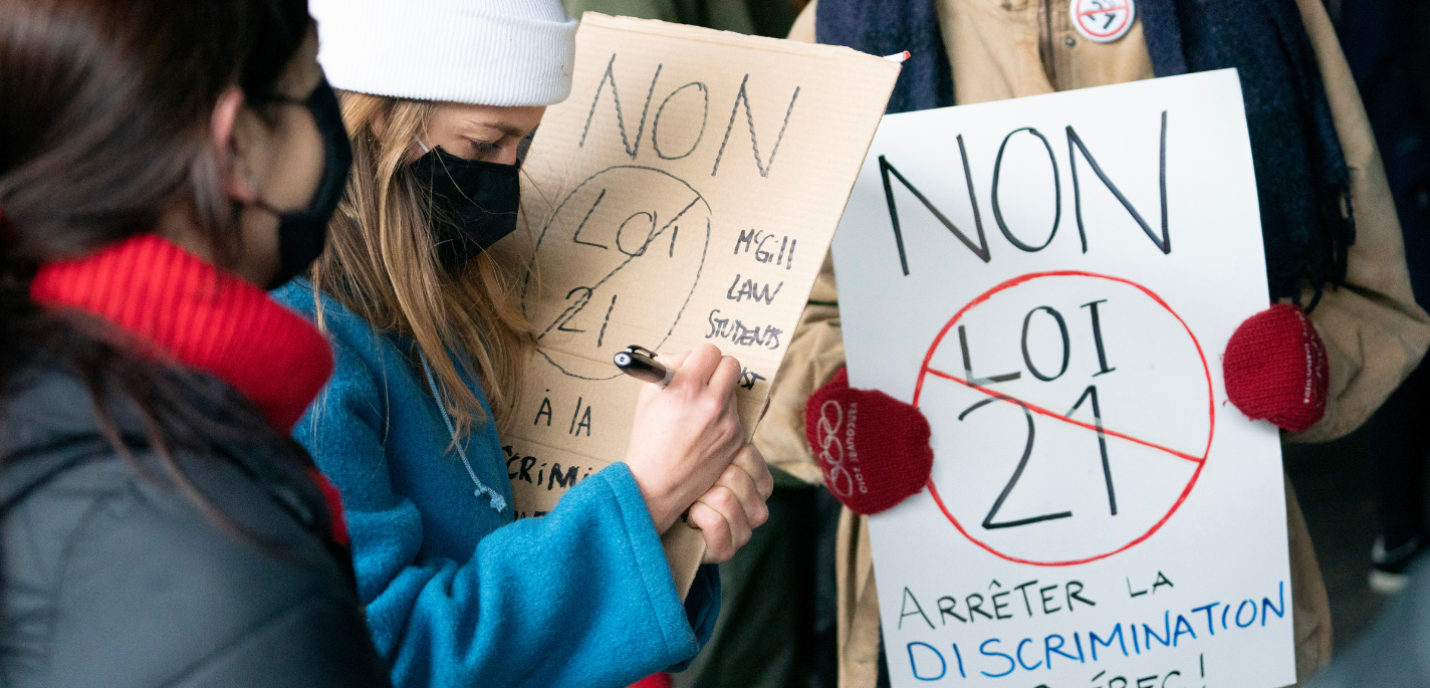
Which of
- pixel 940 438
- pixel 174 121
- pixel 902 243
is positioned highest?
pixel 174 121

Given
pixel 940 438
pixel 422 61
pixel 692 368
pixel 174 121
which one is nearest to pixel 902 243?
pixel 940 438

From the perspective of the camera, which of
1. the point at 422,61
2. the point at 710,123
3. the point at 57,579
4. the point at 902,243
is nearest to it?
the point at 57,579

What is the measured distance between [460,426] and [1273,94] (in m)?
1.09

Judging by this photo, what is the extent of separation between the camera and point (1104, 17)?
1313 mm

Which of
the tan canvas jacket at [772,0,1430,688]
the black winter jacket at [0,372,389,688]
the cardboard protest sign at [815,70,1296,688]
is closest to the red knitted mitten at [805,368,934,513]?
the cardboard protest sign at [815,70,1296,688]

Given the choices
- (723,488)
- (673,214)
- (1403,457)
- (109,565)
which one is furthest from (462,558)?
(1403,457)

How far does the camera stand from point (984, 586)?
49.3 inches

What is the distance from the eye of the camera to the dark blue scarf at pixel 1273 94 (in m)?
1.28

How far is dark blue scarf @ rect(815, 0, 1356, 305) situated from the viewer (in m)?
1.28

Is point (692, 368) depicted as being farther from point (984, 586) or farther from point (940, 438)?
point (984, 586)

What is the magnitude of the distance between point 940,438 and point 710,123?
491mm

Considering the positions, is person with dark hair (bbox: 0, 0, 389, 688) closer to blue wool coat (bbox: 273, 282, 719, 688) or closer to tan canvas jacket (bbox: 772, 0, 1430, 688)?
blue wool coat (bbox: 273, 282, 719, 688)

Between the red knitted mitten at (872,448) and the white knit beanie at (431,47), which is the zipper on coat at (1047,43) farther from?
the white knit beanie at (431,47)

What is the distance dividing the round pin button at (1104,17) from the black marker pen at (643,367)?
2.60 feet
